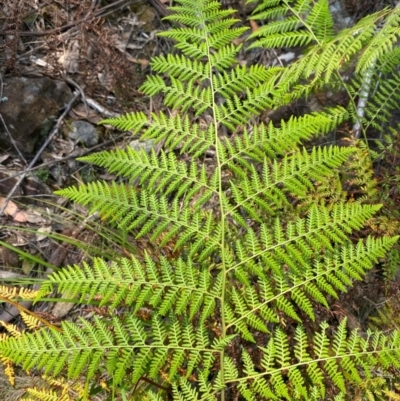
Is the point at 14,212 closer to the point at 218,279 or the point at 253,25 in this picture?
the point at 218,279

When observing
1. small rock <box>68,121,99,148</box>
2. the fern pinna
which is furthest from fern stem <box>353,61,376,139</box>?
small rock <box>68,121,99,148</box>

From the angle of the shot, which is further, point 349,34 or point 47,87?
point 47,87

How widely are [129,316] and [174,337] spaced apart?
203 mm

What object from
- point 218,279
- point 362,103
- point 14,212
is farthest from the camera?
point 14,212

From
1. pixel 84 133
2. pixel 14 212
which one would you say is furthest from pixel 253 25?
pixel 14 212

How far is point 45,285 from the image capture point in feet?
6.35

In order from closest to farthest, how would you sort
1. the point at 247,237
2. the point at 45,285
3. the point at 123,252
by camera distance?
the point at 45,285, the point at 247,237, the point at 123,252

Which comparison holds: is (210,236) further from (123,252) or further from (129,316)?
(123,252)

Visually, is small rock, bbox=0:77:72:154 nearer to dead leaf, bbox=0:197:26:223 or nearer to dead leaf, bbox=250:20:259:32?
dead leaf, bbox=0:197:26:223

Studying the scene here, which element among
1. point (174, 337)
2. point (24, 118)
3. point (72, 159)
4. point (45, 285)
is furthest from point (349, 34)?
point (24, 118)

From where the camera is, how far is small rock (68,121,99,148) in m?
3.76

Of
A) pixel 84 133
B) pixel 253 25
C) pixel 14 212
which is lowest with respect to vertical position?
pixel 14 212

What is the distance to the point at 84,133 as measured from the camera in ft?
12.4

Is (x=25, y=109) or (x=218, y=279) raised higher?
(x=218, y=279)
